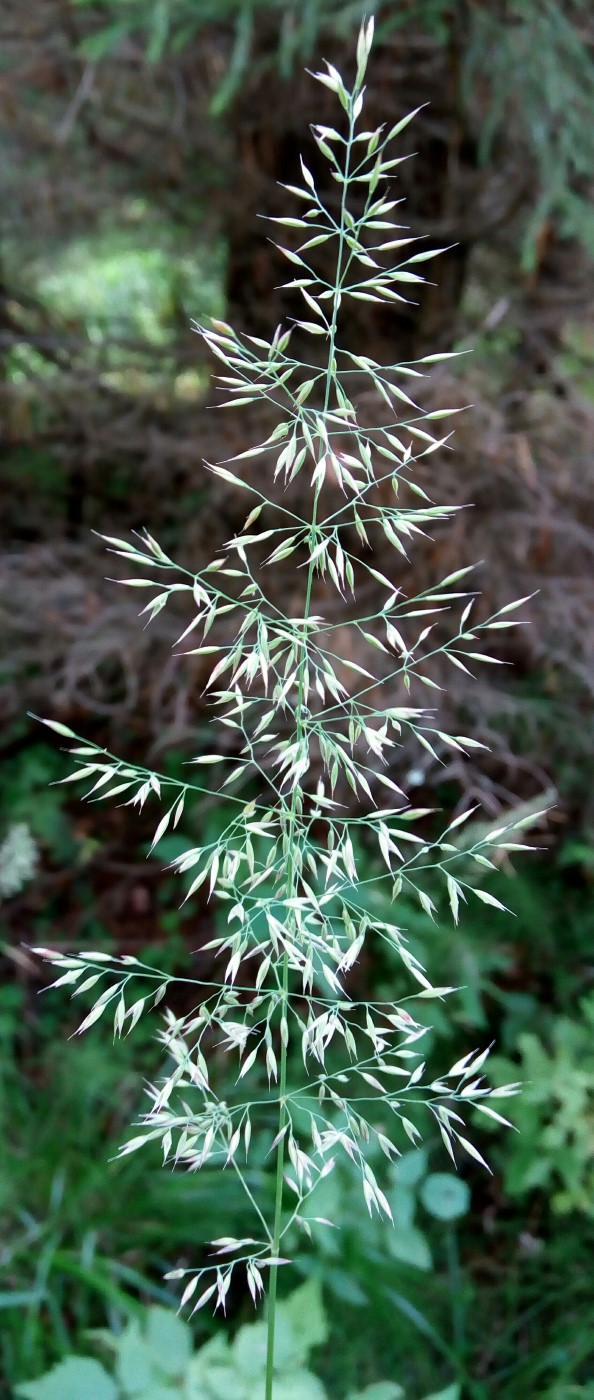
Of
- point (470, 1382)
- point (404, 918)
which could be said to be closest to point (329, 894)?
point (404, 918)

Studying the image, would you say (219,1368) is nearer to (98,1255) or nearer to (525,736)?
(98,1255)

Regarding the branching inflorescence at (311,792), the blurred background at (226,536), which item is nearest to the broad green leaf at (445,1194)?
the blurred background at (226,536)

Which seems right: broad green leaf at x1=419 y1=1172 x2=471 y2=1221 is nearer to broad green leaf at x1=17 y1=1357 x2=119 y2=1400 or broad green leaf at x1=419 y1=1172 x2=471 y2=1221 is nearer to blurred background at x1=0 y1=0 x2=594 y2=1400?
blurred background at x1=0 y1=0 x2=594 y2=1400

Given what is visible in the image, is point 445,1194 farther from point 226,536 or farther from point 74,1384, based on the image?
point 226,536

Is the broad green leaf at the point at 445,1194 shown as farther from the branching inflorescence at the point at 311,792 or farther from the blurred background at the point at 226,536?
the branching inflorescence at the point at 311,792

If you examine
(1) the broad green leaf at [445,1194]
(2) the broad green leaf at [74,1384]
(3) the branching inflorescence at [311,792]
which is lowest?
(1) the broad green leaf at [445,1194]
